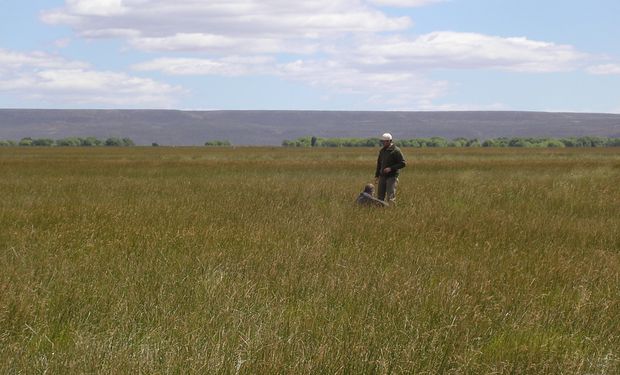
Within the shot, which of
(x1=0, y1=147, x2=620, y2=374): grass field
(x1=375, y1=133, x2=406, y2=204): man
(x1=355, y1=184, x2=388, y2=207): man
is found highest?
(x1=375, y1=133, x2=406, y2=204): man

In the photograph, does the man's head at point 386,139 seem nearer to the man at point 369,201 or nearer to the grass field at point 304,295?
the man at point 369,201

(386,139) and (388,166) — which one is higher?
(386,139)

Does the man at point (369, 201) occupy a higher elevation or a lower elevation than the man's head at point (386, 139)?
lower

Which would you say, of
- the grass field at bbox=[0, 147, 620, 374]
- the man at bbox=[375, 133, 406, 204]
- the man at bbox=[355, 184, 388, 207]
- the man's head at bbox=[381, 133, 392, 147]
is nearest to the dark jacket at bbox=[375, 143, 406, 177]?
the man at bbox=[375, 133, 406, 204]

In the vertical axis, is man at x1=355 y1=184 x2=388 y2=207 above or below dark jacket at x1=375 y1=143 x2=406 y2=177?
below

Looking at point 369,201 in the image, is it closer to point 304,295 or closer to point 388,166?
point 388,166

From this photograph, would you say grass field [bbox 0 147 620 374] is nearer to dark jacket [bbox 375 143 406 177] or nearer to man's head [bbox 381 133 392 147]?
man's head [bbox 381 133 392 147]

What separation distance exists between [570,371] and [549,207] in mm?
10474

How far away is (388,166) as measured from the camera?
45.3ft

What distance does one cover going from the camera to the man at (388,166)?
13.6 meters

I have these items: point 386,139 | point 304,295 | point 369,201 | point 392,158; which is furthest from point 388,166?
point 304,295

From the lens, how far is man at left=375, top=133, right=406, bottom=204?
44.5ft

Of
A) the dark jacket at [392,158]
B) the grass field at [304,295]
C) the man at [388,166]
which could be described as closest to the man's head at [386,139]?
the man at [388,166]

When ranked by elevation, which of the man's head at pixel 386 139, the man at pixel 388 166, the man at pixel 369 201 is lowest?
the man at pixel 369 201
